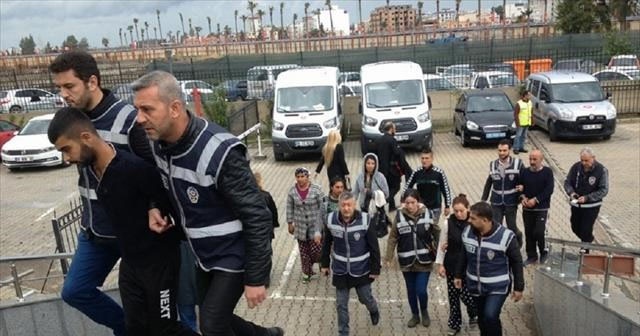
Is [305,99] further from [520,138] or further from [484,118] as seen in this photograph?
[520,138]

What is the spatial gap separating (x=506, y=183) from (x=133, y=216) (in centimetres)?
633

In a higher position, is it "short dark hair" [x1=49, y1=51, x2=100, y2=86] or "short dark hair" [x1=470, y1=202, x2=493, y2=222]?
"short dark hair" [x1=49, y1=51, x2=100, y2=86]

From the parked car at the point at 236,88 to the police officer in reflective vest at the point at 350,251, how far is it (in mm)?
17924

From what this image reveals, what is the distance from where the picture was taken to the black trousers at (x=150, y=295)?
335cm

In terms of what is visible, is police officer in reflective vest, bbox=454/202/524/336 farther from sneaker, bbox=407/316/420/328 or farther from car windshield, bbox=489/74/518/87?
car windshield, bbox=489/74/518/87

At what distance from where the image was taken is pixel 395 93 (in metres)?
17.3

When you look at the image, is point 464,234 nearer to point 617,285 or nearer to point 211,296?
point 617,285

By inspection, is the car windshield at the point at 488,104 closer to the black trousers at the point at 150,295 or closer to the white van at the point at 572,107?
the white van at the point at 572,107

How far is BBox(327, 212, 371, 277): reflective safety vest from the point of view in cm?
589

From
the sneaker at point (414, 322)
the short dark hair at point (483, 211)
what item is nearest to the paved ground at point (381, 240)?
the sneaker at point (414, 322)

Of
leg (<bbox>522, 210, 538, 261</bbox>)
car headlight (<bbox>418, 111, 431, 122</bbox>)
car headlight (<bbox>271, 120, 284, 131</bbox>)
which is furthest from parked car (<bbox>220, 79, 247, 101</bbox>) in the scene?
leg (<bbox>522, 210, 538, 261</bbox>)

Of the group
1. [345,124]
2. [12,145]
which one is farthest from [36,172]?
[345,124]

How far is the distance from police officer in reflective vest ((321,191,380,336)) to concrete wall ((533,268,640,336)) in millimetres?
1840

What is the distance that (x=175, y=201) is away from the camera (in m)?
3.15
